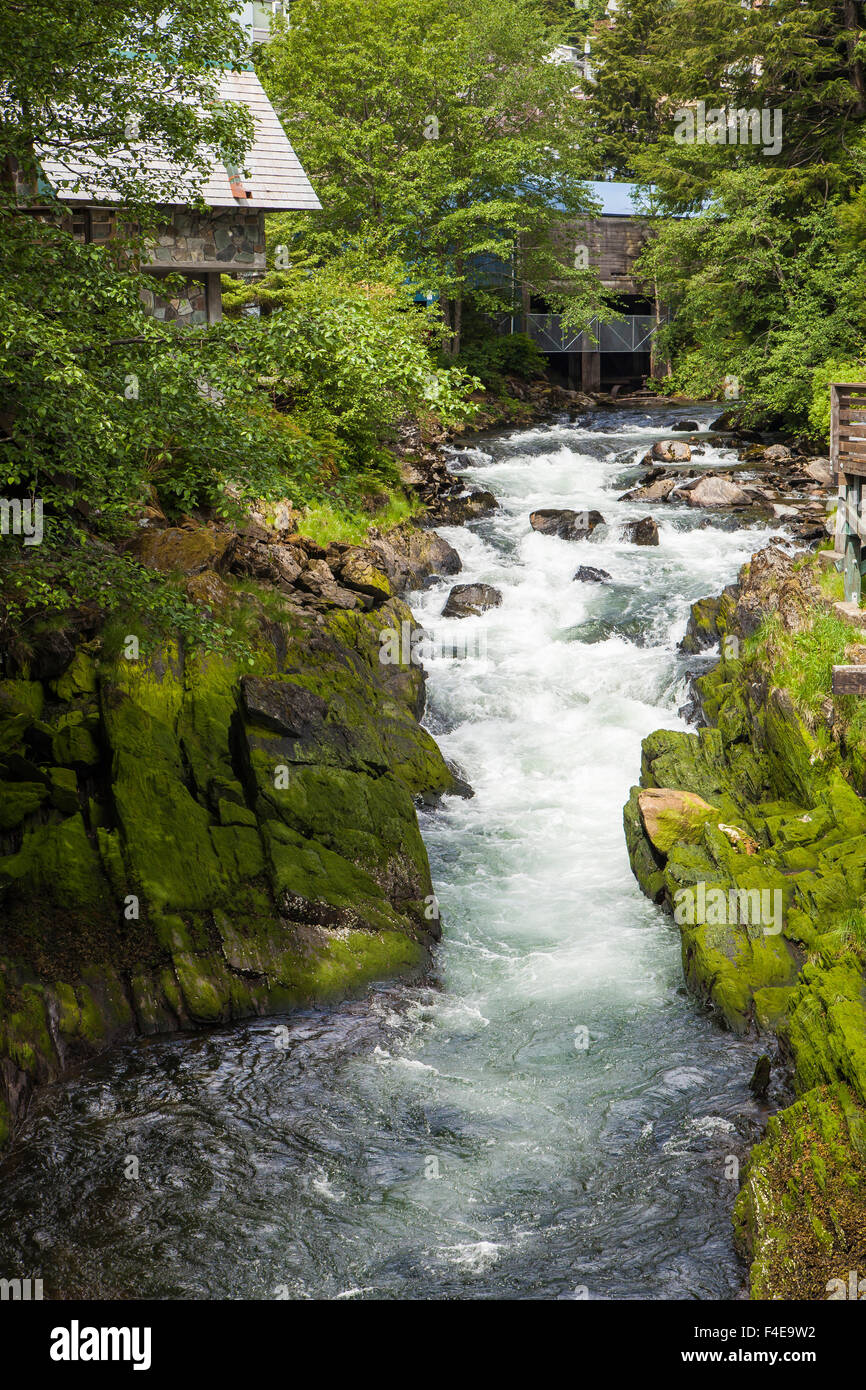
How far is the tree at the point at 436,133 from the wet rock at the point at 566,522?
740cm

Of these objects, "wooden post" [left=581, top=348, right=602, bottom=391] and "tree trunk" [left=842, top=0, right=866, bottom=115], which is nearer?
"tree trunk" [left=842, top=0, right=866, bottom=115]

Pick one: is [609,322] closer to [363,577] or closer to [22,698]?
[363,577]

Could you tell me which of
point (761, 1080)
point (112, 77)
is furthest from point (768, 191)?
point (761, 1080)

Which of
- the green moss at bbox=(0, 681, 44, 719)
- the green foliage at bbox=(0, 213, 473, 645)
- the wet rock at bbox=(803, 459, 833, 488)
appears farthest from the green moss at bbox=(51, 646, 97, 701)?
the wet rock at bbox=(803, 459, 833, 488)

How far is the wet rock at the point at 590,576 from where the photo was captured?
22383 millimetres

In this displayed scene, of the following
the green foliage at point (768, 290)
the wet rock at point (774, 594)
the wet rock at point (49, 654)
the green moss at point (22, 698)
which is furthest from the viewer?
the green foliage at point (768, 290)

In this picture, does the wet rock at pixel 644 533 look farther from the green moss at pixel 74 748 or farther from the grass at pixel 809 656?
the green moss at pixel 74 748

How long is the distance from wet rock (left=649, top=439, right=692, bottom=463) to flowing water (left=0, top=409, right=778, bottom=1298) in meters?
16.5

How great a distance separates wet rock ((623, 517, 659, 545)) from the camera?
2423 cm

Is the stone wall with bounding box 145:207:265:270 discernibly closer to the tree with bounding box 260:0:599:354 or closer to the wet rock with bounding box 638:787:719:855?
the tree with bounding box 260:0:599:354

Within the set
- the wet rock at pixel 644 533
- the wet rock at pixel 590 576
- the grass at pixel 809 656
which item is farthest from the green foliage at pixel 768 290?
the grass at pixel 809 656

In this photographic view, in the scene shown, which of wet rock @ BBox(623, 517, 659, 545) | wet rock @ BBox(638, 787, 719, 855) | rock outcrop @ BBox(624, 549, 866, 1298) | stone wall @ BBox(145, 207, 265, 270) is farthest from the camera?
wet rock @ BBox(623, 517, 659, 545)

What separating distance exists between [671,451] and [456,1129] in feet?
78.5

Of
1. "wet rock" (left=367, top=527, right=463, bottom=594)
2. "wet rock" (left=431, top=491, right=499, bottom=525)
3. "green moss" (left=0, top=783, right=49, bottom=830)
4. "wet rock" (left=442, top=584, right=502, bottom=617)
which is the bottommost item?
"green moss" (left=0, top=783, right=49, bottom=830)
